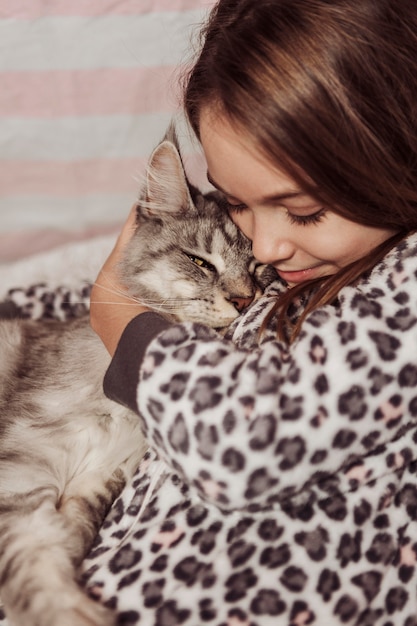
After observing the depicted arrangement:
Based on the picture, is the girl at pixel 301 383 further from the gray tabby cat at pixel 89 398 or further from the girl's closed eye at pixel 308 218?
the gray tabby cat at pixel 89 398

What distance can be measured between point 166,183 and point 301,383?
0.70m

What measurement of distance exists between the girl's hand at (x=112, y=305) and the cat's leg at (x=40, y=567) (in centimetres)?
36

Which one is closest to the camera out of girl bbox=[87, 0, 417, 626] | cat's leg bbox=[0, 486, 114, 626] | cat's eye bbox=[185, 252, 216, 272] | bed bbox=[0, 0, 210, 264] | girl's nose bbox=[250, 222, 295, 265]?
girl bbox=[87, 0, 417, 626]

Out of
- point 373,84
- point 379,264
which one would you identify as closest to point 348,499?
point 379,264

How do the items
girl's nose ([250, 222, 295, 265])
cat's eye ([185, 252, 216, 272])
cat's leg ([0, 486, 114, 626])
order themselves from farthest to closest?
1. cat's eye ([185, 252, 216, 272])
2. girl's nose ([250, 222, 295, 265])
3. cat's leg ([0, 486, 114, 626])

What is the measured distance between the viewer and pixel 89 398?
1615 mm

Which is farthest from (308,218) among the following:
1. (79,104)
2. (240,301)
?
(79,104)

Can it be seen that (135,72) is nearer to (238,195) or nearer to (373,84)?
(238,195)

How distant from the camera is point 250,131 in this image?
123cm

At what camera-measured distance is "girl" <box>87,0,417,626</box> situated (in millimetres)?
1123

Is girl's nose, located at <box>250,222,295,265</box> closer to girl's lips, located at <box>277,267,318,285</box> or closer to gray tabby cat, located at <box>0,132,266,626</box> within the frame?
girl's lips, located at <box>277,267,318,285</box>

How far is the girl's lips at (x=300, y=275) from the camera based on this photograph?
4.89 ft

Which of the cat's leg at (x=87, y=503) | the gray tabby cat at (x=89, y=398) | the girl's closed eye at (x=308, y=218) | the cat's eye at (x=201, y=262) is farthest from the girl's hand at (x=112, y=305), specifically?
the girl's closed eye at (x=308, y=218)

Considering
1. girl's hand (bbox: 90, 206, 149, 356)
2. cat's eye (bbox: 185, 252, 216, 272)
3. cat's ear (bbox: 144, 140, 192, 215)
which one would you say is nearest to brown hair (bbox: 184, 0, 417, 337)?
cat's ear (bbox: 144, 140, 192, 215)
